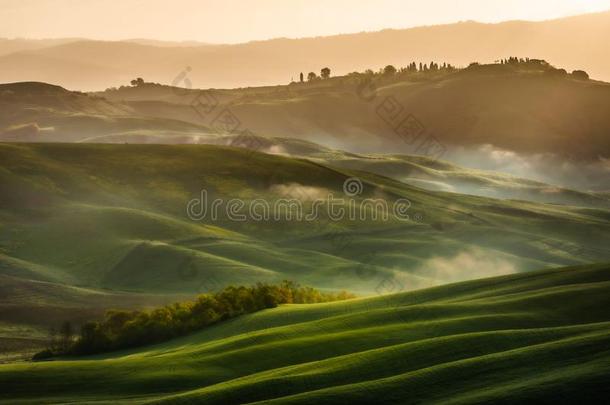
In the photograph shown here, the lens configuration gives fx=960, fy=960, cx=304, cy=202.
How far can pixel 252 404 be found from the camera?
35.0 m

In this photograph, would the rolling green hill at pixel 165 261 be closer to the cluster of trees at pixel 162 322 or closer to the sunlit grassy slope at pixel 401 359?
the cluster of trees at pixel 162 322

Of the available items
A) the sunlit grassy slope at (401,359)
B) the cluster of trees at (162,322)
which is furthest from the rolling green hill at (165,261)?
the sunlit grassy slope at (401,359)

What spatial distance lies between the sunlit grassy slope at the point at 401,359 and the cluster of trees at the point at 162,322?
7.46 metres

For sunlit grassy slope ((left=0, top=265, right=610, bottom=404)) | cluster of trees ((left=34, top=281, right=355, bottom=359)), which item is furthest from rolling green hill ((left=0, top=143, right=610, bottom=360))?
sunlit grassy slope ((left=0, top=265, right=610, bottom=404))

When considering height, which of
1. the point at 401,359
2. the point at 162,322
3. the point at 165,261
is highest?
the point at 401,359

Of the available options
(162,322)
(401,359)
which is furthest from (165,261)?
(401,359)

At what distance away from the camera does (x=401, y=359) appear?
40.8 metres

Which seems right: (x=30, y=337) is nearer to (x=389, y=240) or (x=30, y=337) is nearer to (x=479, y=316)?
(x=479, y=316)

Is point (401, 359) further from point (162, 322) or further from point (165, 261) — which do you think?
point (165, 261)

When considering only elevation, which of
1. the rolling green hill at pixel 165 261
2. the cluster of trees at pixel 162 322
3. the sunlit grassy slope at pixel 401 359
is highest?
the sunlit grassy slope at pixel 401 359

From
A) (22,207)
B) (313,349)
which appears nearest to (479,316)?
(313,349)

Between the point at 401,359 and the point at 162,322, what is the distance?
130 feet

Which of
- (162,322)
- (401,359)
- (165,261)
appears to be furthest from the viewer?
(165,261)

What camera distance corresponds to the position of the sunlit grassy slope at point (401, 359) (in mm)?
33938
